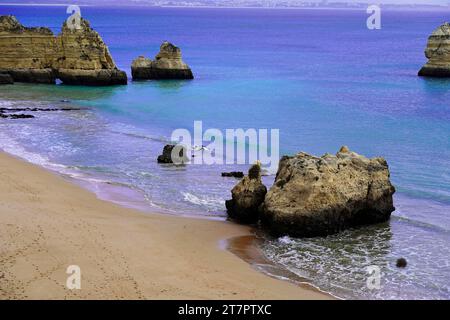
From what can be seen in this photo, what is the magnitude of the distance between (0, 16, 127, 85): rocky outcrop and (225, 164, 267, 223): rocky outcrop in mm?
35730

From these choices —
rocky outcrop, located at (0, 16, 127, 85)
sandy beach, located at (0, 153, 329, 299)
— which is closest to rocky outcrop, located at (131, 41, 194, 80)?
rocky outcrop, located at (0, 16, 127, 85)

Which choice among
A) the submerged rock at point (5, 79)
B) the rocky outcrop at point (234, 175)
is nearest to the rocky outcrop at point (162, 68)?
the submerged rock at point (5, 79)

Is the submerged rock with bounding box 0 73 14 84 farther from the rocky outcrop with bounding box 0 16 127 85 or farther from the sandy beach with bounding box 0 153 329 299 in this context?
the sandy beach with bounding box 0 153 329 299

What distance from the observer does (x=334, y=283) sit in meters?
14.6

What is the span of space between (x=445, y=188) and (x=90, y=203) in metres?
12.1

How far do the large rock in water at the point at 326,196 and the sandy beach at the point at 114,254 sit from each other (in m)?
1.32

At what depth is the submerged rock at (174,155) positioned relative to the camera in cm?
2672

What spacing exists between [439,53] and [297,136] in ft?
104

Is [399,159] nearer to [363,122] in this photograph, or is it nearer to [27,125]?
[363,122]

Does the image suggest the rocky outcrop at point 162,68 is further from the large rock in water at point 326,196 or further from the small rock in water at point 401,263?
the small rock in water at point 401,263

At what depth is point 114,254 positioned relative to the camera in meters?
15.0

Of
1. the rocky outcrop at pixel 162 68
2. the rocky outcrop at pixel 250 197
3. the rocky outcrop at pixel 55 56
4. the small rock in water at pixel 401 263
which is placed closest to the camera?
the small rock in water at pixel 401 263
